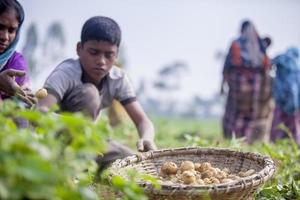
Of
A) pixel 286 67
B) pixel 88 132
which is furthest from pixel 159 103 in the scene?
pixel 88 132

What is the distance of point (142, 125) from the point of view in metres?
3.22

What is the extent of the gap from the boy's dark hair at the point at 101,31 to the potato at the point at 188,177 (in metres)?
1.24

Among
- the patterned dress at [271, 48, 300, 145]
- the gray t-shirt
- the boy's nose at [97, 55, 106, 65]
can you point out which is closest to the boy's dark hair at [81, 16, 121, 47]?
the boy's nose at [97, 55, 106, 65]

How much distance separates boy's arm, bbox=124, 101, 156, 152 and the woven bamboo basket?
0.80 feet

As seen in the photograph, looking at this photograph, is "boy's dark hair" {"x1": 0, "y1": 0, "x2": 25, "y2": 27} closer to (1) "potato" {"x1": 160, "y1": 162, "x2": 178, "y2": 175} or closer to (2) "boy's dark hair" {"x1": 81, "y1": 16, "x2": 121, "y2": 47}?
(2) "boy's dark hair" {"x1": 81, "y1": 16, "x2": 121, "y2": 47}

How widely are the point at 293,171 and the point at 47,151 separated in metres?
2.30

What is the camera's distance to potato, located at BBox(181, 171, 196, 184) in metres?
2.09

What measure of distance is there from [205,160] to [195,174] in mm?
383

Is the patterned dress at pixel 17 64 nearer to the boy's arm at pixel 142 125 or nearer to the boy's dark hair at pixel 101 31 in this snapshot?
the boy's dark hair at pixel 101 31

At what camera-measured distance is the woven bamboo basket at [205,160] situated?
1745mm

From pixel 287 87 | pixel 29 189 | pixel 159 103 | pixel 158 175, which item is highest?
pixel 29 189

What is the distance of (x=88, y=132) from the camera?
117 cm

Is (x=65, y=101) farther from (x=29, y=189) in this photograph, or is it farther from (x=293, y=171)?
(x=29, y=189)

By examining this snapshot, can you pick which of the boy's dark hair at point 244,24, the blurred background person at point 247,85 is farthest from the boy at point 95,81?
the boy's dark hair at point 244,24
